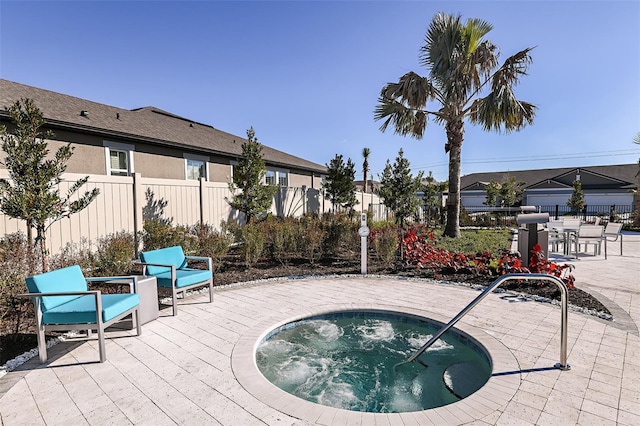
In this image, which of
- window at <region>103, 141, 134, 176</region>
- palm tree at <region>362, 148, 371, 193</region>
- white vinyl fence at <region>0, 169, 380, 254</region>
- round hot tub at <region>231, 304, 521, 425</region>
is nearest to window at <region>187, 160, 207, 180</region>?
window at <region>103, 141, 134, 176</region>

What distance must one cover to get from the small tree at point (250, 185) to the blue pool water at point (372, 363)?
6.47 meters

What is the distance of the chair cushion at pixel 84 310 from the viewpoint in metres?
3.26

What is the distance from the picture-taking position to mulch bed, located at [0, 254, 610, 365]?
383 centimetres

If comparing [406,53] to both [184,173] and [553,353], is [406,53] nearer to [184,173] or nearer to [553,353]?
[184,173]

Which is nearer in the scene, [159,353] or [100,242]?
[159,353]

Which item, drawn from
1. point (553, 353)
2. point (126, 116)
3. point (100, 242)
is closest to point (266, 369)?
point (553, 353)

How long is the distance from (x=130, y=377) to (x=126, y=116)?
11376mm

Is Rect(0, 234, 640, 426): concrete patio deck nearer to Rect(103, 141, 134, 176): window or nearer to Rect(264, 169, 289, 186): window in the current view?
Rect(103, 141, 134, 176): window

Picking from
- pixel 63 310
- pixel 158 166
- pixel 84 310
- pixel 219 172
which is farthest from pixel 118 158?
pixel 84 310

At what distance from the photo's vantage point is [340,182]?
51.3ft

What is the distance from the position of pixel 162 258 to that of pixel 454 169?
34.4 ft

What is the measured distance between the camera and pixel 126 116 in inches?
457

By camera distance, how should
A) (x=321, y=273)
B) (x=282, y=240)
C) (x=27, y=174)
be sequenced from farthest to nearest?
(x=282, y=240)
(x=321, y=273)
(x=27, y=174)

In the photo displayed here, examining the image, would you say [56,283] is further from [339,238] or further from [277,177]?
[277,177]
